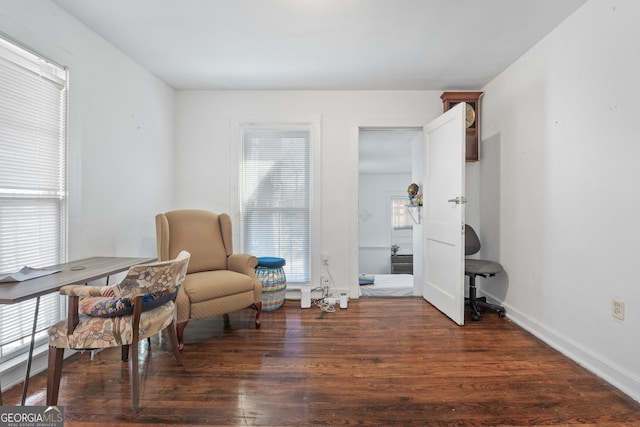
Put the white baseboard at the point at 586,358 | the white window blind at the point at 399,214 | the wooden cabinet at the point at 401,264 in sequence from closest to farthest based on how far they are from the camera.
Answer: the white baseboard at the point at 586,358, the wooden cabinet at the point at 401,264, the white window blind at the point at 399,214

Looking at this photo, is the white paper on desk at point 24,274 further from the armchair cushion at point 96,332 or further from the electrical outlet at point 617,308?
the electrical outlet at point 617,308

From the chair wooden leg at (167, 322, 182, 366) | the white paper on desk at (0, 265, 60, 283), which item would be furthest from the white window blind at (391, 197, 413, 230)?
the white paper on desk at (0, 265, 60, 283)

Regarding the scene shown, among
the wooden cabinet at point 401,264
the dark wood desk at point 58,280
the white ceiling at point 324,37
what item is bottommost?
the wooden cabinet at point 401,264

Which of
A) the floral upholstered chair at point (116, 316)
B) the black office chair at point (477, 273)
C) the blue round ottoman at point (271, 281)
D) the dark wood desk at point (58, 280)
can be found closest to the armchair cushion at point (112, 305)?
the floral upholstered chair at point (116, 316)

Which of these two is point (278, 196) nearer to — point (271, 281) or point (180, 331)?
point (271, 281)

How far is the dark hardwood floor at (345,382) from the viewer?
1542 millimetres

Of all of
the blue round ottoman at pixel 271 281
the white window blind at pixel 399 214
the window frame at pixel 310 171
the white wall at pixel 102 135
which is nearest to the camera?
the white wall at pixel 102 135

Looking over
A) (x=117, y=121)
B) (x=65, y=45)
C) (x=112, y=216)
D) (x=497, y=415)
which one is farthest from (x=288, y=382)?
(x=65, y=45)

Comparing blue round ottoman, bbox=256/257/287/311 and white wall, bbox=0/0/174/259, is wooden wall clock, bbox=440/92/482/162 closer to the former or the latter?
blue round ottoman, bbox=256/257/287/311

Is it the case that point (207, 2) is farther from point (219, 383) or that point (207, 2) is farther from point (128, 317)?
point (219, 383)

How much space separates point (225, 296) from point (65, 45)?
2.06 metres

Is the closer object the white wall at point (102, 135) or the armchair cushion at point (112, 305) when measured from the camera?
the armchair cushion at point (112, 305)

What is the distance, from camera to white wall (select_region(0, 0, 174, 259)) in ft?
6.48

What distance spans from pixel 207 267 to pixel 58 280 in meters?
1.29
